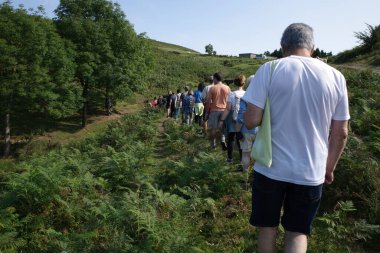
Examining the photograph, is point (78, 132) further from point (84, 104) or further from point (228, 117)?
point (228, 117)

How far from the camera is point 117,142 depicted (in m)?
16.5

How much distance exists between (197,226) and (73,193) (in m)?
2.67

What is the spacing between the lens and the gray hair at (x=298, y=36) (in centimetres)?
319

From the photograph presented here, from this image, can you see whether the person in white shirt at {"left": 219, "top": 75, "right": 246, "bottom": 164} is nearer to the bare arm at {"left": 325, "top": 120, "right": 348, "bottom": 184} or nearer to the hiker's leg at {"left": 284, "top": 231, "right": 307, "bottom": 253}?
the bare arm at {"left": 325, "top": 120, "right": 348, "bottom": 184}

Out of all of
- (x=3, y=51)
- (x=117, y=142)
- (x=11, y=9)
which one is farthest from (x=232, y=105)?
(x=11, y=9)

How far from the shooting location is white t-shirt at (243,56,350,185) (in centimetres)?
305

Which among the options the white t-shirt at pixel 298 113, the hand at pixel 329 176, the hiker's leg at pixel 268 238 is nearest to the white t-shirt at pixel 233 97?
the hand at pixel 329 176

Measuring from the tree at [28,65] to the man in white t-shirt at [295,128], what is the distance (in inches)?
1135

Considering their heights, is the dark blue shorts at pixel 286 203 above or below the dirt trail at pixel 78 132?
above

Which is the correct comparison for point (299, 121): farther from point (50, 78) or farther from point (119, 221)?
point (50, 78)

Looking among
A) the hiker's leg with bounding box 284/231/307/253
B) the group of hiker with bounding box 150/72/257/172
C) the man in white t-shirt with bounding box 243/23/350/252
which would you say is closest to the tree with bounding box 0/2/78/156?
the group of hiker with bounding box 150/72/257/172

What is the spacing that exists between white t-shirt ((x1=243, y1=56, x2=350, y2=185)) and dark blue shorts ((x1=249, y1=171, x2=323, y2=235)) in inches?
3.4

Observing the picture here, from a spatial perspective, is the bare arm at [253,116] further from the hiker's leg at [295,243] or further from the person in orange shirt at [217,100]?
the person in orange shirt at [217,100]

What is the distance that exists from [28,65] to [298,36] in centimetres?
3009
